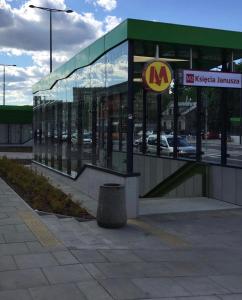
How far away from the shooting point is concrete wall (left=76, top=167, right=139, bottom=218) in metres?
10.4

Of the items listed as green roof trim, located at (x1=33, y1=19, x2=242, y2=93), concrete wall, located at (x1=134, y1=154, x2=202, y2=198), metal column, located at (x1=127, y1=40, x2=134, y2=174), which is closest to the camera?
green roof trim, located at (x1=33, y1=19, x2=242, y2=93)

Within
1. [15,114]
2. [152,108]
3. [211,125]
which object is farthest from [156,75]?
[15,114]

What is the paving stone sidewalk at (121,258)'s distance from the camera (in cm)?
561

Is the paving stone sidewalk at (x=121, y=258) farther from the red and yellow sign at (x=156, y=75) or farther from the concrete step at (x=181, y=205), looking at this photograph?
the red and yellow sign at (x=156, y=75)

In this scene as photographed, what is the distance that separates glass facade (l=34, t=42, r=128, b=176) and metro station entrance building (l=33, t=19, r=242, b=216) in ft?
0.09

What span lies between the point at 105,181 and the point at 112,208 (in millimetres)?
3145

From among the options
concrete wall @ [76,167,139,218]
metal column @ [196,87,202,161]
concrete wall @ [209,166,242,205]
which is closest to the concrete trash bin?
concrete wall @ [76,167,139,218]

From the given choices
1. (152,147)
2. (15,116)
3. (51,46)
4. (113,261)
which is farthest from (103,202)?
(15,116)

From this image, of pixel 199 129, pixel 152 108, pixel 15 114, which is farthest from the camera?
pixel 15 114

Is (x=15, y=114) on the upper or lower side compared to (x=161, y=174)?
upper

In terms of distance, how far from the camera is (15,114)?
47.7 metres

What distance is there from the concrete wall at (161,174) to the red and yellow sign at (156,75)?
3.86 meters

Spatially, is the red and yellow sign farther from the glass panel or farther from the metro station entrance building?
the glass panel

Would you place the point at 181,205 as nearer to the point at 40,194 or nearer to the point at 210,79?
the point at 210,79
